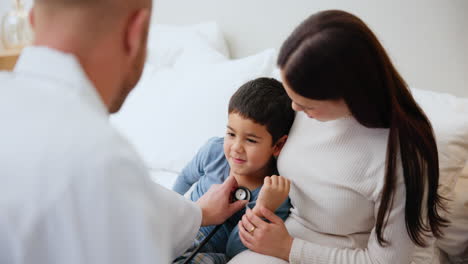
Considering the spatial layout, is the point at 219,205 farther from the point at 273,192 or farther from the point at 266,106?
the point at 266,106

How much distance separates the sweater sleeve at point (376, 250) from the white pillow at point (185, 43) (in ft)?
3.55

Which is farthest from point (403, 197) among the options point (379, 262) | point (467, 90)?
point (467, 90)

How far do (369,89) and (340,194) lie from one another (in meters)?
0.26

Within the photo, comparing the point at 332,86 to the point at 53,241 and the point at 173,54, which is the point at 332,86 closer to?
the point at 53,241

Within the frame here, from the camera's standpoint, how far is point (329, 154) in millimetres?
1126

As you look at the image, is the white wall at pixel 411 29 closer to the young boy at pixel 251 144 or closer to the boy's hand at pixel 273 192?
the young boy at pixel 251 144

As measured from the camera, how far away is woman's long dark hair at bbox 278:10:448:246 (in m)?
0.94

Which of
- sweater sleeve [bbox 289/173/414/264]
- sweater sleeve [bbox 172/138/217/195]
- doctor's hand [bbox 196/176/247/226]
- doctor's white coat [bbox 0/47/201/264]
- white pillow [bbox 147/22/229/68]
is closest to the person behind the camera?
doctor's white coat [bbox 0/47/201/264]

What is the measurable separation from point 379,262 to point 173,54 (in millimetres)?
1422

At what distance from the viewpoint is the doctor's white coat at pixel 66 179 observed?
62cm

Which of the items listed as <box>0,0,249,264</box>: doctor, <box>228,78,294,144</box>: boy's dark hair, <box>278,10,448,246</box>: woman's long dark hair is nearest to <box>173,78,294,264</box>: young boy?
→ <box>228,78,294,144</box>: boy's dark hair

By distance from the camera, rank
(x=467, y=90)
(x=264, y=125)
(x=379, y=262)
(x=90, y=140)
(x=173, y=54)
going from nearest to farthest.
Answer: (x=90, y=140) < (x=379, y=262) < (x=264, y=125) < (x=467, y=90) < (x=173, y=54)

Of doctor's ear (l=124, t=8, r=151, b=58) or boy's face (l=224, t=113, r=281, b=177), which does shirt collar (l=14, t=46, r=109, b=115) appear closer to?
doctor's ear (l=124, t=8, r=151, b=58)

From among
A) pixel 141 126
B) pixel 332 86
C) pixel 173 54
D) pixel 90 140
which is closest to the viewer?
pixel 90 140
